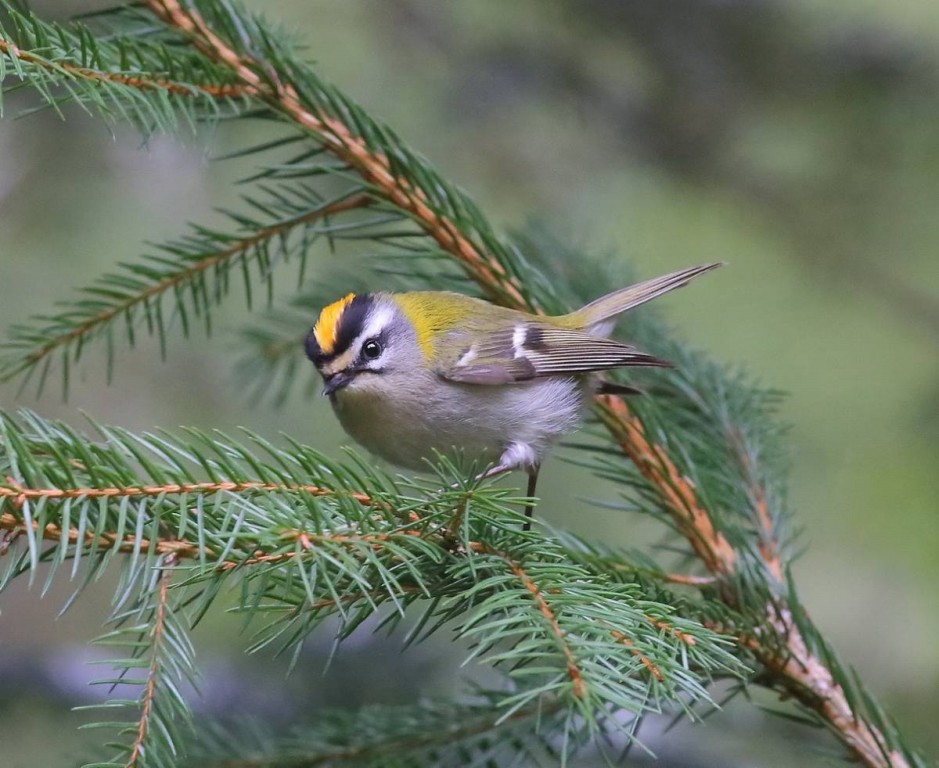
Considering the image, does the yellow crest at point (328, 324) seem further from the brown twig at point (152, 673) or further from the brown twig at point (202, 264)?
the brown twig at point (152, 673)

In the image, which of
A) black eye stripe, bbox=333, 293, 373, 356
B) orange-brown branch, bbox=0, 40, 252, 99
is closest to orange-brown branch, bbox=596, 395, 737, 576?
black eye stripe, bbox=333, 293, 373, 356

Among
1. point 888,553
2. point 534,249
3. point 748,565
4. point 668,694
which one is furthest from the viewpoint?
point 888,553

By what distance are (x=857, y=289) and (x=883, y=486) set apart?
0.61 meters

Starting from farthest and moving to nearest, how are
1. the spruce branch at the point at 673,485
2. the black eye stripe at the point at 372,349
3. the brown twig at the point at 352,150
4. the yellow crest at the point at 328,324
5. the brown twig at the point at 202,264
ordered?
the black eye stripe at the point at 372,349 < the yellow crest at the point at 328,324 < the brown twig at the point at 202,264 < the brown twig at the point at 352,150 < the spruce branch at the point at 673,485

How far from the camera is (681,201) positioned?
247cm

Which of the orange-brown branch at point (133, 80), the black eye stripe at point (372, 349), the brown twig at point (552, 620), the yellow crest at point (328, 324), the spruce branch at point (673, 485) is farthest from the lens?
the black eye stripe at point (372, 349)

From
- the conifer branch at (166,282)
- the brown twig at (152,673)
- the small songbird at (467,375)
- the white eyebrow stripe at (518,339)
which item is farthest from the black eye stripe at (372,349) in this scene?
the brown twig at (152,673)

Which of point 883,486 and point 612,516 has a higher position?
point 883,486

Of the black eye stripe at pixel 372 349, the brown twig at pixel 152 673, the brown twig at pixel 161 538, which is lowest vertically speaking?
the brown twig at pixel 152 673

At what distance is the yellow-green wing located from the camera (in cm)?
166

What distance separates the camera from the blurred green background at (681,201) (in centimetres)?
216

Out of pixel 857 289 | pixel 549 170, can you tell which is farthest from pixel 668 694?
pixel 549 170

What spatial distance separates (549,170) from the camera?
9.08 ft

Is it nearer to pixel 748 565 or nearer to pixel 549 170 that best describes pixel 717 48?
pixel 549 170
